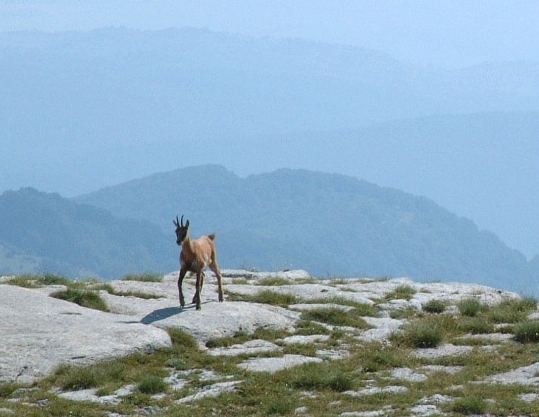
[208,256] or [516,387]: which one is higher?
[208,256]

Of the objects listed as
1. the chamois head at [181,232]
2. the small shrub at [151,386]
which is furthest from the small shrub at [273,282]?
the small shrub at [151,386]

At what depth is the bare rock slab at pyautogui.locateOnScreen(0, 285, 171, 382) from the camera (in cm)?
1656

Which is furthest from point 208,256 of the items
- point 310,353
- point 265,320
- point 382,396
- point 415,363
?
point 382,396

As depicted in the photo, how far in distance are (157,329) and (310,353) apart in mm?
3208

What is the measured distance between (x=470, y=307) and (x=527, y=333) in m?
3.22

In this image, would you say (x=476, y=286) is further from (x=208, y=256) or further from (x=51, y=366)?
(x=51, y=366)

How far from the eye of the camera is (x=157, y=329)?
18578mm

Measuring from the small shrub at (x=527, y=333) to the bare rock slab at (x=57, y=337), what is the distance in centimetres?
708

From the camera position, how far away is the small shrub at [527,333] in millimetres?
18375

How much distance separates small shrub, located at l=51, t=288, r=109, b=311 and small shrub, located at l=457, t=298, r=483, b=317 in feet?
27.6

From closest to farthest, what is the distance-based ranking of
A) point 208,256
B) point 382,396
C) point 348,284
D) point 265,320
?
point 382,396
point 265,320
point 208,256
point 348,284

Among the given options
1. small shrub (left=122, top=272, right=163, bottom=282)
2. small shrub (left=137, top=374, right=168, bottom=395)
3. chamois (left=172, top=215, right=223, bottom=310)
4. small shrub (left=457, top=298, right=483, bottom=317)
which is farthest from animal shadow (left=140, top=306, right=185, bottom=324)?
small shrub (left=457, top=298, right=483, bottom=317)

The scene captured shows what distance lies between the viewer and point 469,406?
13289 millimetres

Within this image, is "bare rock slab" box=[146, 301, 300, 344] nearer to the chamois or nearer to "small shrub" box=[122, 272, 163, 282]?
the chamois
